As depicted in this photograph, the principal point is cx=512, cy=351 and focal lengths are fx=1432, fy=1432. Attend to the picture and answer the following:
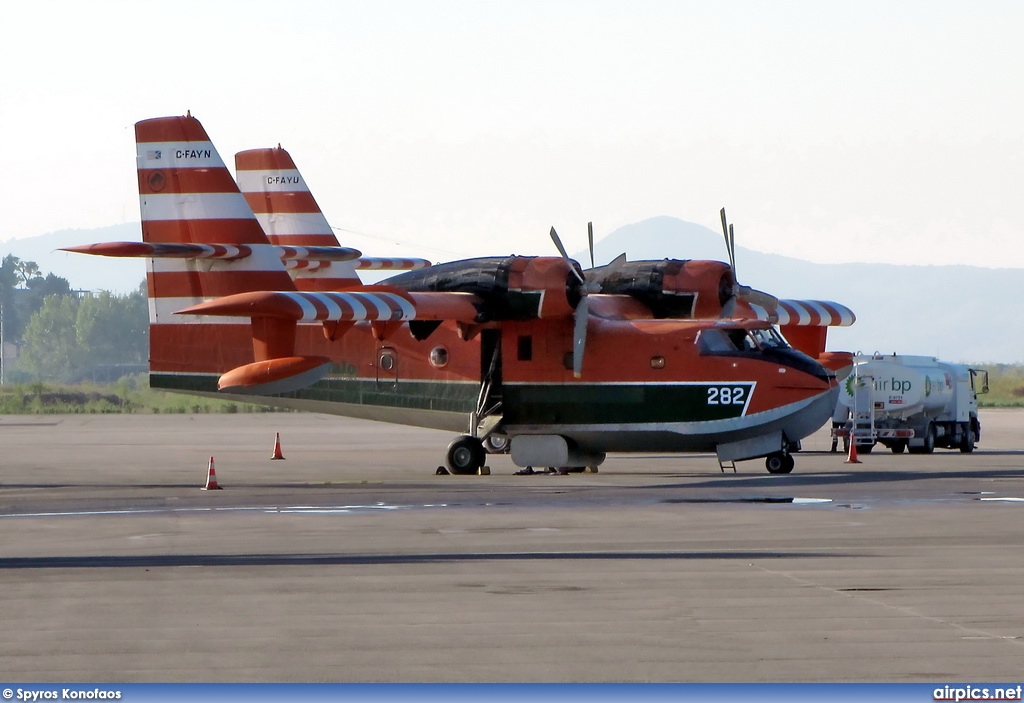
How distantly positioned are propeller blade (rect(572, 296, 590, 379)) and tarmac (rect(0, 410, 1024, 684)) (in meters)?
2.34

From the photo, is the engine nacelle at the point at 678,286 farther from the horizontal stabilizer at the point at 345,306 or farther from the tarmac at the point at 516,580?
the tarmac at the point at 516,580

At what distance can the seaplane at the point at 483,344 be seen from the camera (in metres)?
26.7

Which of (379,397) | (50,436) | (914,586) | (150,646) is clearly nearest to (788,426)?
(379,397)

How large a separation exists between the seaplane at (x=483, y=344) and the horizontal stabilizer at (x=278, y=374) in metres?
0.04

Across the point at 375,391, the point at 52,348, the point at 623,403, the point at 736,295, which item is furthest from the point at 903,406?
the point at 52,348

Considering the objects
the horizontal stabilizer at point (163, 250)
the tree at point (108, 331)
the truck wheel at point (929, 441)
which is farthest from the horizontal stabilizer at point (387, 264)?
the tree at point (108, 331)

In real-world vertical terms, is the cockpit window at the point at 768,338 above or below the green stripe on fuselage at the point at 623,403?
above

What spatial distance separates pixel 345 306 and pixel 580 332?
454cm

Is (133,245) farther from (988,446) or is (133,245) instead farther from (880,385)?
(988,446)

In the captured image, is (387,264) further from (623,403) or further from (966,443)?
(966,443)

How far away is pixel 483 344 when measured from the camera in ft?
92.8

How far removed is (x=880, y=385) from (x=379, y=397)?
15643 mm

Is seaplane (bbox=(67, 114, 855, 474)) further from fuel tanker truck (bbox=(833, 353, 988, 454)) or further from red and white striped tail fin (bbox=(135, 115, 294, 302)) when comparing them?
fuel tanker truck (bbox=(833, 353, 988, 454))

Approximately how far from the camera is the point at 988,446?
136 feet
